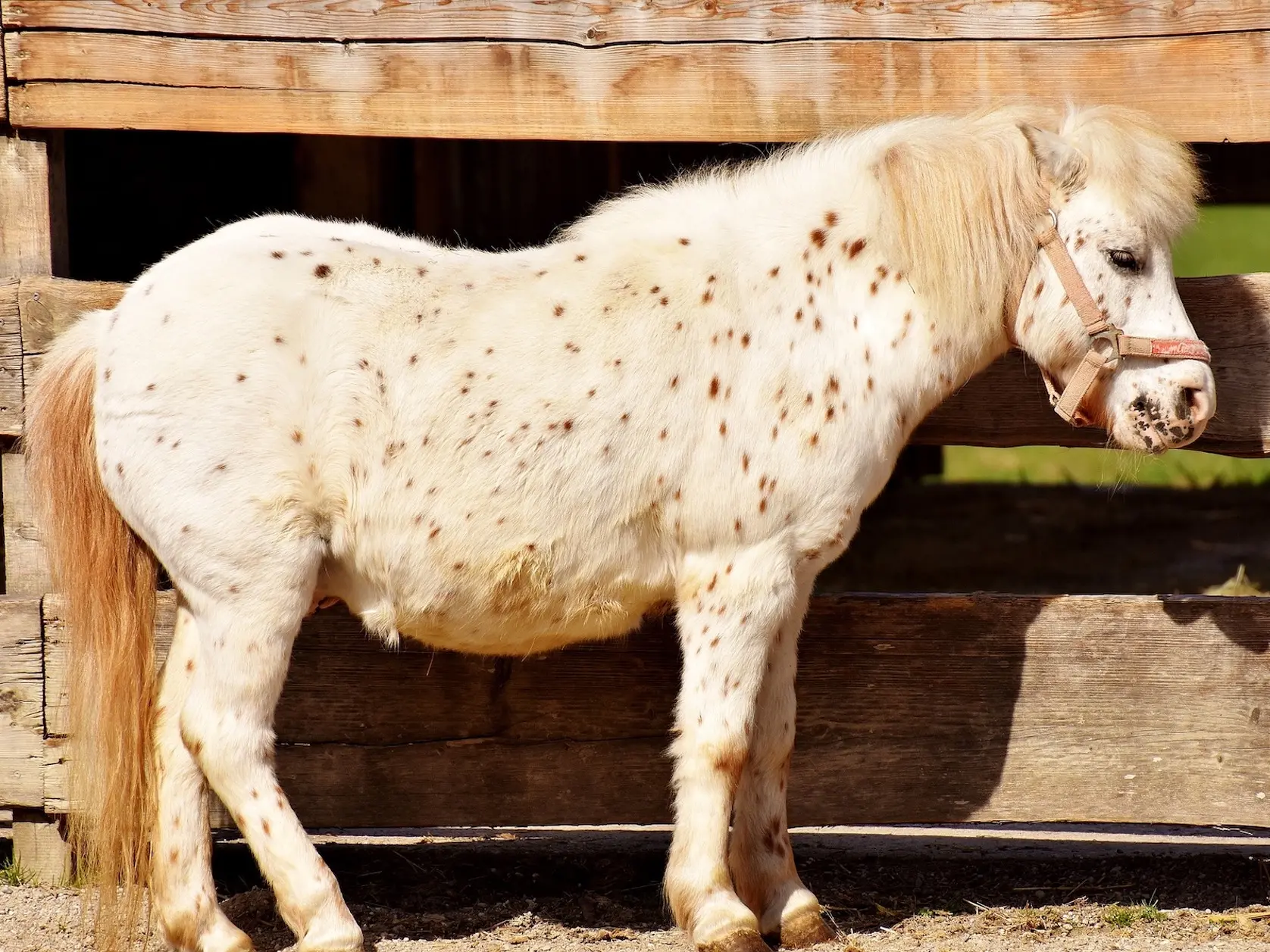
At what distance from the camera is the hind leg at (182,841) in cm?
300

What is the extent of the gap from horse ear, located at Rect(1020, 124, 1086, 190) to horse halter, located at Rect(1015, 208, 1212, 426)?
0.08m

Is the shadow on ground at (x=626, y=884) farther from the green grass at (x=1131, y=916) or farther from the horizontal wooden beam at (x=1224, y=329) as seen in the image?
the horizontal wooden beam at (x=1224, y=329)

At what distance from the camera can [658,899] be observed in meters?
3.67

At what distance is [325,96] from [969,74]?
5.27ft

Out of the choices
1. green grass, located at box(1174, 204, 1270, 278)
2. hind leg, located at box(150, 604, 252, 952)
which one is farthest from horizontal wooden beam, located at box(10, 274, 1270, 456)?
green grass, located at box(1174, 204, 1270, 278)

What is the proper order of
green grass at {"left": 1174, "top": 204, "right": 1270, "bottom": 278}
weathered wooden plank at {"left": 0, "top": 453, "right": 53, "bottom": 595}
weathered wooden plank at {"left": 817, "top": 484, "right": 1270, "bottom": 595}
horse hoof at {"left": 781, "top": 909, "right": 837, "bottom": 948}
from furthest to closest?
green grass at {"left": 1174, "top": 204, "right": 1270, "bottom": 278} < weathered wooden plank at {"left": 817, "top": 484, "right": 1270, "bottom": 595} < weathered wooden plank at {"left": 0, "top": 453, "right": 53, "bottom": 595} < horse hoof at {"left": 781, "top": 909, "right": 837, "bottom": 948}

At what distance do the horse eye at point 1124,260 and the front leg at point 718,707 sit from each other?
0.95 m

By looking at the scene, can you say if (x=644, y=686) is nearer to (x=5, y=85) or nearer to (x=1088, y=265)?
(x=1088, y=265)

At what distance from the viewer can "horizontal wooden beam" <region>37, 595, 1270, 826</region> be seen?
3.47m

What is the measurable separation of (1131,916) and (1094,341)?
1.51 meters

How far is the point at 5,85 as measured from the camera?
333 cm

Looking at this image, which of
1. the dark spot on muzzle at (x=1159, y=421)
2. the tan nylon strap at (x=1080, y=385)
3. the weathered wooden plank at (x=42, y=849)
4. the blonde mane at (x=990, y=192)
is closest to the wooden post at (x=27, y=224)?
the weathered wooden plank at (x=42, y=849)

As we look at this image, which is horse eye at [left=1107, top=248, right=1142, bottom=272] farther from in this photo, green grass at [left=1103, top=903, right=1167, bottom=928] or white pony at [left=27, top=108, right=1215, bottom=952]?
green grass at [left=1103, top=903, right=1167, bottom=928]

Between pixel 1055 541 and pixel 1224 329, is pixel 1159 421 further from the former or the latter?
pixel 1055 541
